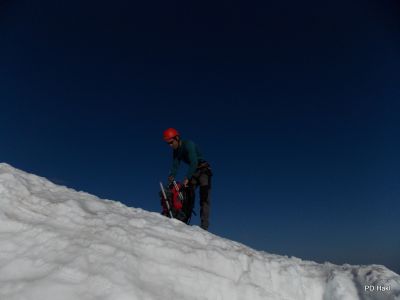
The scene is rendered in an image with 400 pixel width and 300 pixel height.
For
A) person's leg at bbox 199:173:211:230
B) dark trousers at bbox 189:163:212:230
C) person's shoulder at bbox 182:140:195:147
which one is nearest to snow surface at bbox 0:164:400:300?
person's leg at bbox 199:173:211:230

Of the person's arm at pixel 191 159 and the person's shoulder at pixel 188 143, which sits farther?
the person's shoulder at pixel 188 143

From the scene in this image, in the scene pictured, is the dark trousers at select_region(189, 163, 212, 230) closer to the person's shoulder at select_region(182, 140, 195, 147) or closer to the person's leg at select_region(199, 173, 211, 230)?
the person's leg at select_region(199, 173, 211, 230)

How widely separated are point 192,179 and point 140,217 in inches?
215

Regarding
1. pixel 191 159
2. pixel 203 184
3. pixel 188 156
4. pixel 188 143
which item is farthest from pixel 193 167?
pixel 188 143

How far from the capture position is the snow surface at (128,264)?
475 centimetres

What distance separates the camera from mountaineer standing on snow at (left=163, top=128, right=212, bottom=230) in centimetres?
1244

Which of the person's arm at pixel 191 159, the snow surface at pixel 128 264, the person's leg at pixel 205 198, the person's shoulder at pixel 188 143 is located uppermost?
the person's shoulder at pixel 188 143

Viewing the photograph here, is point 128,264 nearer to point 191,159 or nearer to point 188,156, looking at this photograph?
point 191,159

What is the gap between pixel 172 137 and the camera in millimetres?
12789

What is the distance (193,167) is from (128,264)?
7.22 metres

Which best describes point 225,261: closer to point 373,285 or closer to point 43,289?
point 373,285

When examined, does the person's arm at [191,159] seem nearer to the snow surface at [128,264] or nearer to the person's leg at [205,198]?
the person's leg at [205,198]

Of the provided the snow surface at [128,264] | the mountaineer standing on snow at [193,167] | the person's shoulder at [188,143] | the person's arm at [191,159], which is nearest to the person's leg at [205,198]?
the mountaineer standing on snow at [193,167]

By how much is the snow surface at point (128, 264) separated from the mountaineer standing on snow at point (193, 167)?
16.4 ft
